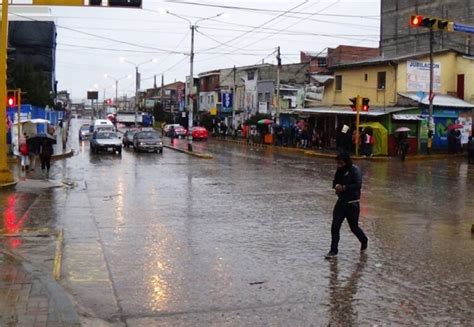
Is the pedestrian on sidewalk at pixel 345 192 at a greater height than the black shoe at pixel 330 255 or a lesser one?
greater

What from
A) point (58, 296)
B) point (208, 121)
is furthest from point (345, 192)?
point (208, 121)

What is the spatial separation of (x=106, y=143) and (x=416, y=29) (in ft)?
131

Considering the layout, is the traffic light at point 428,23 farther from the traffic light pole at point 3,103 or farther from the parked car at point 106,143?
the parked car at point 106,143

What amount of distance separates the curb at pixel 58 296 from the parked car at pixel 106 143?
106 feet

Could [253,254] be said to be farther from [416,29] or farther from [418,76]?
[416,29]

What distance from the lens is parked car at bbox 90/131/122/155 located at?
133 feet

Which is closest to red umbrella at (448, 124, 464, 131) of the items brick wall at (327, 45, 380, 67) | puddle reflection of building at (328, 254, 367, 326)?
puddle reflection of building at (328, 254, 367, 326)

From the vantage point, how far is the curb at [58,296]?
20.3 feet

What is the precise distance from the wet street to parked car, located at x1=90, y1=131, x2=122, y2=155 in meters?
20.2

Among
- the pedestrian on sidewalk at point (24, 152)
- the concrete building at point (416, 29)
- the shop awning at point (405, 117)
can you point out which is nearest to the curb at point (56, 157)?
the pedestrian on sidewalk at point (24, 152)

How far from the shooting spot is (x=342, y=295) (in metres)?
7.66

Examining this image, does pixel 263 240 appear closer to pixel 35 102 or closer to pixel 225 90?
pixel 35 102

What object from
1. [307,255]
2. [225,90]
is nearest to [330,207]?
[307,255]

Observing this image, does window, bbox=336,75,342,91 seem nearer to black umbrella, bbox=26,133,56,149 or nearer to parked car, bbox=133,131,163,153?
parked car, bbox=133,131,163,153
